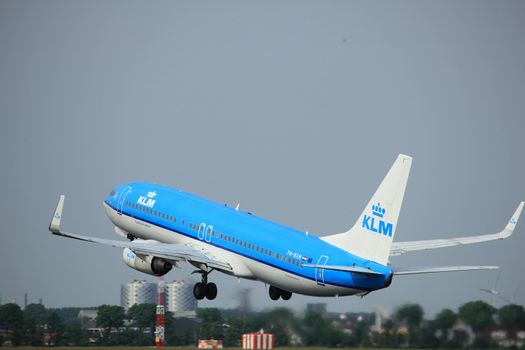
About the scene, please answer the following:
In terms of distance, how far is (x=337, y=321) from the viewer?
7794 cm

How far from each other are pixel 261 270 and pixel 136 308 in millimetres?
15232

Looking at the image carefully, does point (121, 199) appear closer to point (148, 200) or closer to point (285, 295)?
point (148, 200)

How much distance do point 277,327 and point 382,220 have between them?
423 inches

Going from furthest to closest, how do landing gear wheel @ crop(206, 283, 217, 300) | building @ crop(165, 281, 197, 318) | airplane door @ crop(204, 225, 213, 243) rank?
building @ crop(165, 281, 197, 318), landing gear wheel @ crop(206, 283, 217, 300), airplane door @ crop(204, 225, 213, 243)

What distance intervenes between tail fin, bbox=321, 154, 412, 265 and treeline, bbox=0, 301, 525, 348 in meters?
4.62

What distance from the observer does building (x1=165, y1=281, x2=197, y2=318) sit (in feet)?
312

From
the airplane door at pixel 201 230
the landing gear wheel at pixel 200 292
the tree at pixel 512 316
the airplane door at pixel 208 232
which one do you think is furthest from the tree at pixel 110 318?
the tree at pixel 512 316

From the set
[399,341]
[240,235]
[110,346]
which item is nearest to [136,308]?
[110,346]

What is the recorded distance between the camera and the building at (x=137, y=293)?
330ft

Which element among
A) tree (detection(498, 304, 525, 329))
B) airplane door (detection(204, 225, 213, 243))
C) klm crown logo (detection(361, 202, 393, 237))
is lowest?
tree (detection(498, 304, 525, 329))

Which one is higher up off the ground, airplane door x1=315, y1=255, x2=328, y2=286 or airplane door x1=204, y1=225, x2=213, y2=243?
airplane door x1=204, y1=225, x2=213, y2=243

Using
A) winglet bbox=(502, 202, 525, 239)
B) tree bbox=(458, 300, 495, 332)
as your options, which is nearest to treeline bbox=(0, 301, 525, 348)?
tree bbox=(458, 300, 495, 332)

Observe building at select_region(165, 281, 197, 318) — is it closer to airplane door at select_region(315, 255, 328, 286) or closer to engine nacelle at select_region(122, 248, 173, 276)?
engine nacelle at select_region(122, 248, 173, 276)

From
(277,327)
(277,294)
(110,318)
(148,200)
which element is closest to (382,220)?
(277,327)
